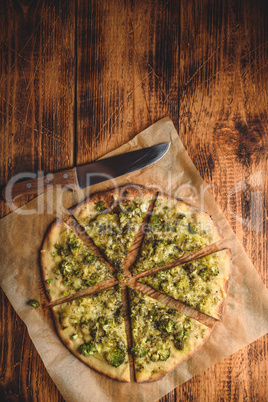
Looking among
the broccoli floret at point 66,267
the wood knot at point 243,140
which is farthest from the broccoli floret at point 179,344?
the wood knot at point 243,140

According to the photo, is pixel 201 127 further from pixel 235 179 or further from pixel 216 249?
pixel 216 249

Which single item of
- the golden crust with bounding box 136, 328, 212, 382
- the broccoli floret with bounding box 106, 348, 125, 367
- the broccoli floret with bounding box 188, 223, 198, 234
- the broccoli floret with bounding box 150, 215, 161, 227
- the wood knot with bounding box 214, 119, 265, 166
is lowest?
the golden crust with bounding box 136, 328, 212, 382

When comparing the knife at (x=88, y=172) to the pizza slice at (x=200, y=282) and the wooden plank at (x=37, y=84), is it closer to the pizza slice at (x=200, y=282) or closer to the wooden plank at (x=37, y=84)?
the wooden plank at (x=37, y=84)

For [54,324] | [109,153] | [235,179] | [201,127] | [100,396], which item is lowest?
[100,396]

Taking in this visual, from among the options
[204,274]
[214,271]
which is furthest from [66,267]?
[214,271]

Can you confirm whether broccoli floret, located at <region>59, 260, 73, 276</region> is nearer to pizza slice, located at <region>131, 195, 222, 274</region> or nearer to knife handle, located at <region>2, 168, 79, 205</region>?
pizza slice, located at <region>131, 195, 222, 274</region>

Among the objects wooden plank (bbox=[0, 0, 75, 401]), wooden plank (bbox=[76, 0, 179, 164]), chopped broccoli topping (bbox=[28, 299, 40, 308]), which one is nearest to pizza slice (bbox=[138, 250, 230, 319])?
chopped broccoli topping (bbox=[28, 299, 40, 308])

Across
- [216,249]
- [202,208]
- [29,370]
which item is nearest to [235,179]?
[202,208]
